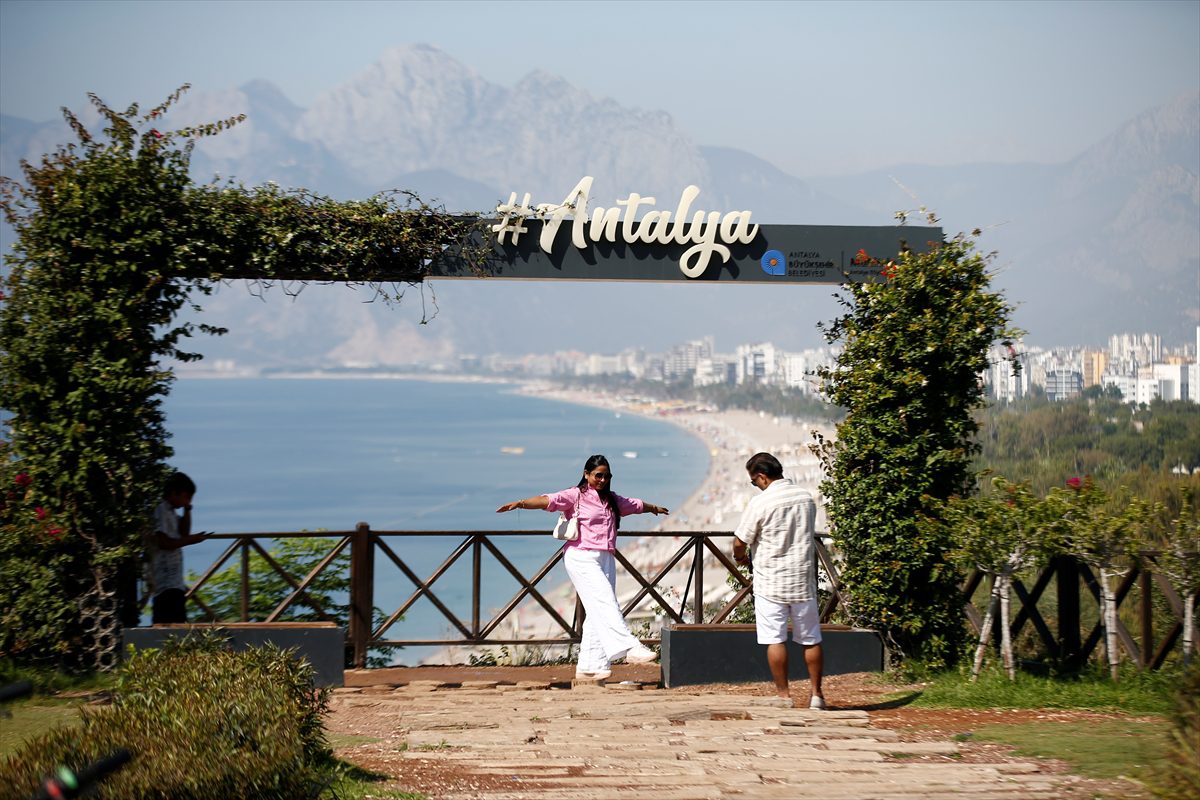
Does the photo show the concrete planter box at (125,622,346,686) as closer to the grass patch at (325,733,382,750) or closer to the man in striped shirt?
the grass patch at (325,733,382,750)

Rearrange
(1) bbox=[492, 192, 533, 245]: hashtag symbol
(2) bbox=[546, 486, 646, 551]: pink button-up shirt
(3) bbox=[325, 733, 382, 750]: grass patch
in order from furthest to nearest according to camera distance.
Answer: (1) bbox=[492, 192, 533, 245]: hashtag symbol, (2) bbox=[546, 486, 646, 551]: pink button-up shirt, (3) bbox=[325, 733, 382, 750]: grass patch

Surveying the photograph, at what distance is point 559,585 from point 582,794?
3194 inches

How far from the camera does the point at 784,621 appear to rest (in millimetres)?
7715

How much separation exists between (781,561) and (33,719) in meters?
4.81

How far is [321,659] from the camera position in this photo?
8859 millimetres

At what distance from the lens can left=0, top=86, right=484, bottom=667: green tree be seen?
8.66 meters

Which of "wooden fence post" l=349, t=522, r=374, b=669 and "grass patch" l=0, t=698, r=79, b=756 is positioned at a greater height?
"wooden fence post" l=349, t=522, r=374, b=669

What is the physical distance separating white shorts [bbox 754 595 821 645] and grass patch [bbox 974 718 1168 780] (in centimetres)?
120

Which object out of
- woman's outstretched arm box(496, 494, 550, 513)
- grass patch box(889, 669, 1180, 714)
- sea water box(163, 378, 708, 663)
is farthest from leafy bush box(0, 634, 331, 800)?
sea water box(163, 378, 708, 663)

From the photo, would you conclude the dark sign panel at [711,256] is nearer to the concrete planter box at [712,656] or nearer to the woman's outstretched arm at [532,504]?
the woman's outstretched arm at [532,504]

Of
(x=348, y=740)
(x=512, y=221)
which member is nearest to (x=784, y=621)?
(x=348, y=740)

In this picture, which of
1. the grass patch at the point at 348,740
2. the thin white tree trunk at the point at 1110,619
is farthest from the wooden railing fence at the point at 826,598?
the grass patch at the point at 348,740

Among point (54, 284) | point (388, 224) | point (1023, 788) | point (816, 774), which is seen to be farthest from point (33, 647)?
point (1023, 788)

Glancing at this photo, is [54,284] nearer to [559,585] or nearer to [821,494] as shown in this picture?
[821,494]
